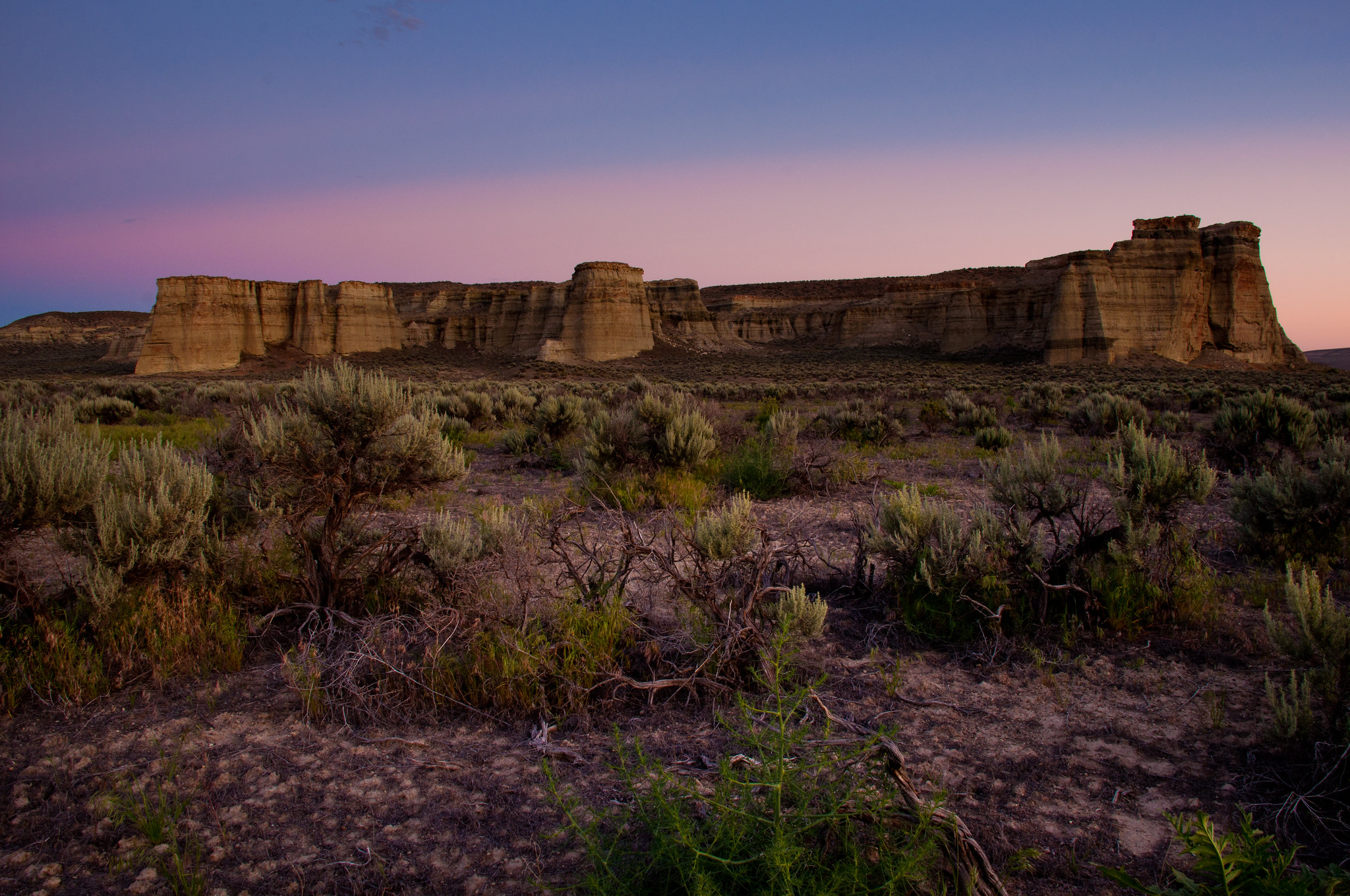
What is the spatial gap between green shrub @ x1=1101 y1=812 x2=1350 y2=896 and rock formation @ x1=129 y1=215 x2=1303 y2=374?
45484 mm

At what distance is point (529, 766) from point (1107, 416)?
11.4m

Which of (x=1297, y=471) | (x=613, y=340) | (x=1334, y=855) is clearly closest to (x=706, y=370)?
(x=613, y=340)

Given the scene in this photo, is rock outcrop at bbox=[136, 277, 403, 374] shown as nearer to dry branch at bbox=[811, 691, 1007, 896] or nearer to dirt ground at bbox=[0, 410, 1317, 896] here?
dirt ground at bbox=[0, 410, 1317, 896]

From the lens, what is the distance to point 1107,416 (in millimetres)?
11023

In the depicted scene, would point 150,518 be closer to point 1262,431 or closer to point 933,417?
point 1262,431

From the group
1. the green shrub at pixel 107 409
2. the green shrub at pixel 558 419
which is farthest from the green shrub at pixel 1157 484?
the green shrub at pixel 107 409

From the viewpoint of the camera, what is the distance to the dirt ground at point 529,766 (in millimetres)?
2104

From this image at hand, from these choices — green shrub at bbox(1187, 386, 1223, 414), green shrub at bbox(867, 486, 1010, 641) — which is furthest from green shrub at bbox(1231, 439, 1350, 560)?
green shrub at bbox(1187, 386, 1223, 414)

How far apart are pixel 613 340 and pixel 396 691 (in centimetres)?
4973

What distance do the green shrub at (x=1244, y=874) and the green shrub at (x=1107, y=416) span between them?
1027 cm

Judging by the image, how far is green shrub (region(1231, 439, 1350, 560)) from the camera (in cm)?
443

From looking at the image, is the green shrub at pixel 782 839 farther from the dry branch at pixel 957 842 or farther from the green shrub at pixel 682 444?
the green shrub at pixel 682 444

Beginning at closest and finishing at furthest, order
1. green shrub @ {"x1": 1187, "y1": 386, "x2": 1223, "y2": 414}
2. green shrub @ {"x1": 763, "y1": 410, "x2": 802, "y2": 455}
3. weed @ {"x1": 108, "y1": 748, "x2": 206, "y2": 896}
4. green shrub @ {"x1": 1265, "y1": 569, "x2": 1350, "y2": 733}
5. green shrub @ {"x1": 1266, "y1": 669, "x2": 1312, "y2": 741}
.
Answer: weed @ {"x1": 108, "y1": 748, "x2": 206, "y2": 896} → green shrub @ {"x1": 1266, "y1": 669, "x2": 1312, "y2": 741} → green shrub @ {"x1": 1265, "y1": 569, "x2": 1350, "y2": 733} → green shrub @ {"x1": 763, "y1": 410, "x2": 802, "y2": 455} → green shrub @ {"x1": 1187, "y1": 386, "x2": 1223, "y2": 414}

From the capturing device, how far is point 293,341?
5066cm
